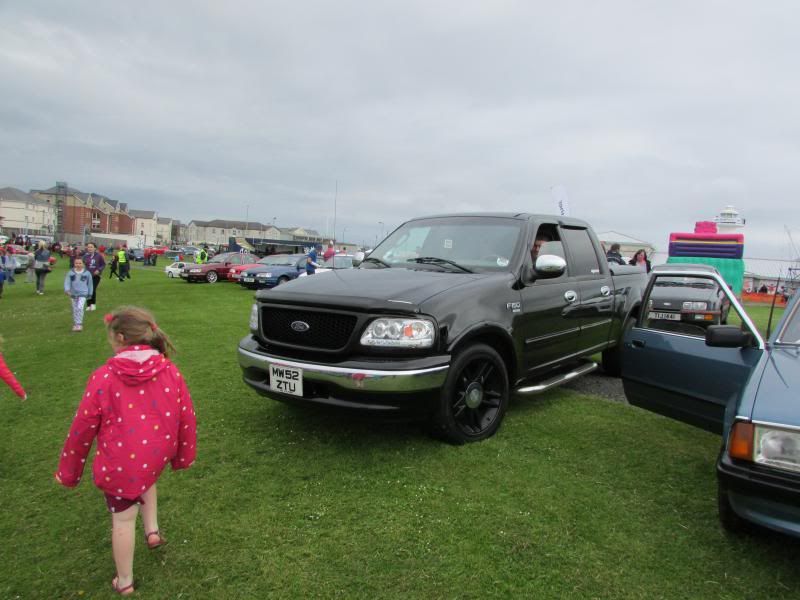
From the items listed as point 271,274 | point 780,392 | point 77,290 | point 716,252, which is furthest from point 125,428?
point 716,252

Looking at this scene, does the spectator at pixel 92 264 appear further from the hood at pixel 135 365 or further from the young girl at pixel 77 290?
the hood at pixel 135 365

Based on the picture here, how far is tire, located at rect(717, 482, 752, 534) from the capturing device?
2.64m

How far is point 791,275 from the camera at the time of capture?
4.54 metres

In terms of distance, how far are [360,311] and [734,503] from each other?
2.30 m

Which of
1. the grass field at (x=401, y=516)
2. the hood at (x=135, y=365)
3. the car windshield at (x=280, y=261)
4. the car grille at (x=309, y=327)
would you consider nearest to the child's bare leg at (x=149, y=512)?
the grass field at (x=401, y=516)

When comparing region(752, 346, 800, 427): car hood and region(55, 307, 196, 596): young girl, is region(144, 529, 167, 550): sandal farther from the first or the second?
region(752, 346, 800, 427): car hood

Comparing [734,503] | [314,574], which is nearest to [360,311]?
[314,574]

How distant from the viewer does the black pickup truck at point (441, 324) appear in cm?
339

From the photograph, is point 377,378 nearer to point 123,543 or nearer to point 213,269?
point 123,543

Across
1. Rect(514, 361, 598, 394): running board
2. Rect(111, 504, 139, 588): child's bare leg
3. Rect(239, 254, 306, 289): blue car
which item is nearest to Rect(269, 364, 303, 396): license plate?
Rect(111, 504, 139, 588): child's bare leg

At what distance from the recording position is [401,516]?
9.66 ft

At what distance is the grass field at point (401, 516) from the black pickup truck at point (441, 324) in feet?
1.58

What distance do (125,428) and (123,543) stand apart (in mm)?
520

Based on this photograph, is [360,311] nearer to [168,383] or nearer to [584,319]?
[168,383]
